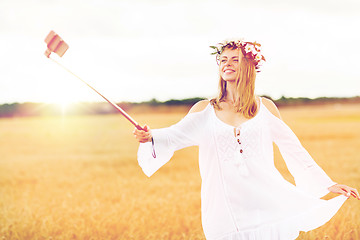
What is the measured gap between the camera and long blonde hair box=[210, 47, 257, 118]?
4.75 m

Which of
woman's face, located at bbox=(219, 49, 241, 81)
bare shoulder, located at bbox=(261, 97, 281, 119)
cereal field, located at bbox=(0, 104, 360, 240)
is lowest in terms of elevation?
cereal field, located at bbox=(0, 104, 360, 240)

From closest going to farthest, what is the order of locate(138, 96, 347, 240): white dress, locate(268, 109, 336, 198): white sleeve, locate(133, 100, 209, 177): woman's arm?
locate(138, 96, 347, 240): white dress
locate(133, 100, 209, 177): woman's arm
locate(268, 109, 336, 198): white sleeve

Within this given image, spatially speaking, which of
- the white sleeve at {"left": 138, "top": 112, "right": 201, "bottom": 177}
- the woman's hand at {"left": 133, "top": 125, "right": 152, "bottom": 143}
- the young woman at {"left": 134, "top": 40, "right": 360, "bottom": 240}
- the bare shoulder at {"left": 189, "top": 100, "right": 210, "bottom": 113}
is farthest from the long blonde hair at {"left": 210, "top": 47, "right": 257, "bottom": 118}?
the woman's hand at {"left": 133, "top": 125, "right": 152, "bottom": 143}

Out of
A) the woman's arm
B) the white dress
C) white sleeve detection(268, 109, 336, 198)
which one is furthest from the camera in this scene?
white sleeve detection(268, 109, 336, 198)

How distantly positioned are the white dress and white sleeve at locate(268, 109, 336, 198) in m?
0.02

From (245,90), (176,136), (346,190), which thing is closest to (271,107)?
(245,90)

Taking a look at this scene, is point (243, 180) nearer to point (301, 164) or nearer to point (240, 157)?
point (240, 157)

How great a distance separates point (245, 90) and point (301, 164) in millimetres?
1054

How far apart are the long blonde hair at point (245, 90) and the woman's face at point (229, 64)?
0.13 feet

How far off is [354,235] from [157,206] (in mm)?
3346

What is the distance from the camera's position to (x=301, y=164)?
5168 mm

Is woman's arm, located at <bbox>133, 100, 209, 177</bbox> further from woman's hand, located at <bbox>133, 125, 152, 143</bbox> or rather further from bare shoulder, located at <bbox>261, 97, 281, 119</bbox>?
bare shoulder, located at <bbox>261, 97, 281, 119</bbox>

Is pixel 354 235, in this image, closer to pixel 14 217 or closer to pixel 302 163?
pixel 302 163

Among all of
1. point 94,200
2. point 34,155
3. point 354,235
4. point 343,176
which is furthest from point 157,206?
point 34,155
